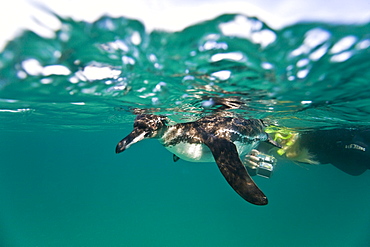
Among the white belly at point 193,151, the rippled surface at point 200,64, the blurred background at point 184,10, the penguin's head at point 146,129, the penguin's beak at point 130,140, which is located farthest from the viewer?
the white belly at point 193,151

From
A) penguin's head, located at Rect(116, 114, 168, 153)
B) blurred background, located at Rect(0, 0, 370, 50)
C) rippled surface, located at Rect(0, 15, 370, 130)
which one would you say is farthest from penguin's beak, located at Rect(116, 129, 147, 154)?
blurred background, located at Rect(0, 0, 370, 50)

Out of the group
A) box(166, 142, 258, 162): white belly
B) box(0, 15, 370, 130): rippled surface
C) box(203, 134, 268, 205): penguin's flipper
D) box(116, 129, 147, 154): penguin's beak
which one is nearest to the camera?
box(0, 15, 370, 130): rippled surface

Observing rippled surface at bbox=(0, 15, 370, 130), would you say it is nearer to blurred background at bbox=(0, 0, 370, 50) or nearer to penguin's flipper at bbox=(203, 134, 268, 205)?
blurred background at bbox=(0, 0, 370, 50)

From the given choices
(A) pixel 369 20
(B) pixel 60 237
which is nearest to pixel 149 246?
(B) pixel 60 237

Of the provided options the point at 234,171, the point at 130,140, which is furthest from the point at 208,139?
the point at 130,140

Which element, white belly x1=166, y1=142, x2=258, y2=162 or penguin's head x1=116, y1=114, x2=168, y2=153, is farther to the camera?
white belly x1=166, y1=142, x2=258, y2=162

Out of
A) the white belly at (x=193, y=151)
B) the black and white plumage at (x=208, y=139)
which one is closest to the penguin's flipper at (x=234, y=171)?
the black and white plumage at (x=208, y=139)

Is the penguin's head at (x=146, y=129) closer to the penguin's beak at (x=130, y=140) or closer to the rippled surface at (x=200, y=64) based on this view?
the penguin's beak at (x=130, y=140)
